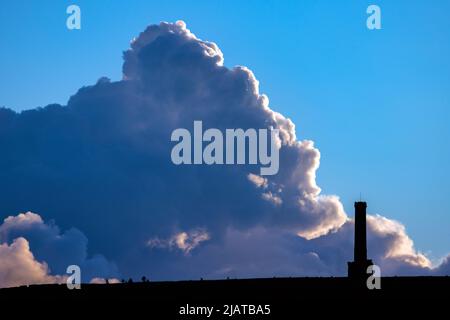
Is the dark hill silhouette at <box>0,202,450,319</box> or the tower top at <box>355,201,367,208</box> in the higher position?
the tower top at <box>355,201,367,208</box>

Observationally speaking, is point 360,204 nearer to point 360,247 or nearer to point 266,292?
point 360,247

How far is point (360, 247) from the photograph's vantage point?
42688 mm

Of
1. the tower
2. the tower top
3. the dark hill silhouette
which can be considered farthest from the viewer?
the tower top

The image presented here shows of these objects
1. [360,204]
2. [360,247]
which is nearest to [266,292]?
[360,247]

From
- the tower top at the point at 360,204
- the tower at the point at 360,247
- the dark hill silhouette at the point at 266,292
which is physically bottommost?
the dark hill silhouette at the point at 266,292

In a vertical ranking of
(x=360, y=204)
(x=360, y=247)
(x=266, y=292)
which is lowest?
(x=266, y=292)

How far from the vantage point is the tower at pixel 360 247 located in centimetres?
4241

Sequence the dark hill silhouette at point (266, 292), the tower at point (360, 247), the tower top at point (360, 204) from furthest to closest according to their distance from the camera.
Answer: the tower top at point (360, 204) < the tower at point (360, 247) < the dark hill silhouette at point (266, 292)

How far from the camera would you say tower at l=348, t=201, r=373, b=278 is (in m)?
42.4

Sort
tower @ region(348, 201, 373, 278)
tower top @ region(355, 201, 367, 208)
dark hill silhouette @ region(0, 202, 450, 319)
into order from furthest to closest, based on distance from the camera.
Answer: tower top @ region(355, 201, 367, 208), tower @ region(348, 201, 373, 278), dark hill silhouette @ region(0, 202, 450, 319)

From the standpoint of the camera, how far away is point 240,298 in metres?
37.9
